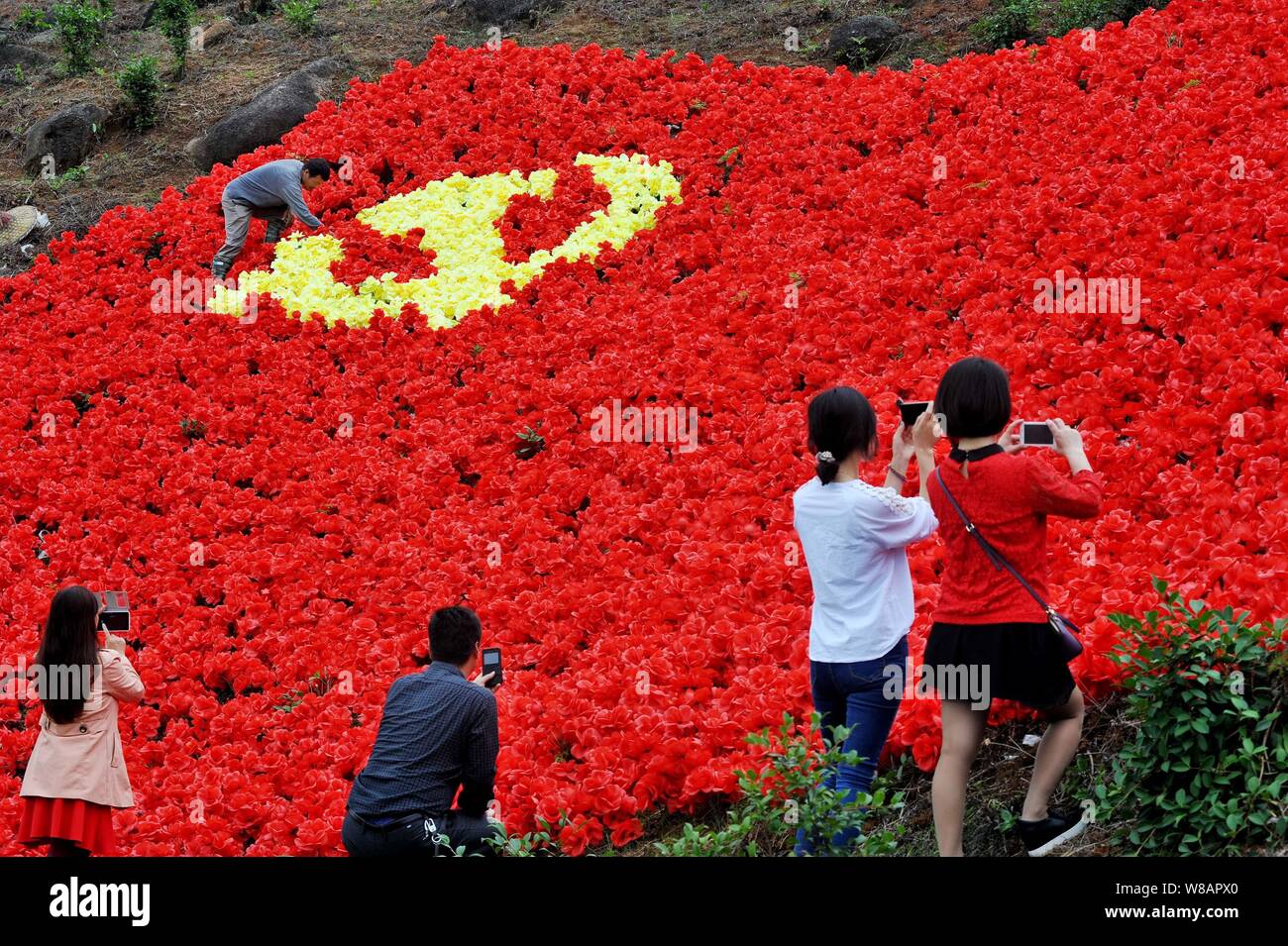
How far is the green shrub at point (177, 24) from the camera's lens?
15381 millimetres

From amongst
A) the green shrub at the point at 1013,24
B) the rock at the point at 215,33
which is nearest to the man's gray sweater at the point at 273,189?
the green shrub at the point at 1013,24

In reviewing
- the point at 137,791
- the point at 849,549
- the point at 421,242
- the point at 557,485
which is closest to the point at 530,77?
the point at 421,242

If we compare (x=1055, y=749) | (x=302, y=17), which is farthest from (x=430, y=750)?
(x=302, y=17)

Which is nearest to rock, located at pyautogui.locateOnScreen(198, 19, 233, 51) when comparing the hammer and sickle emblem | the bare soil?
the bare soil

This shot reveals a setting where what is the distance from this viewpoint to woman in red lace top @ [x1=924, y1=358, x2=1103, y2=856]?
155 inches

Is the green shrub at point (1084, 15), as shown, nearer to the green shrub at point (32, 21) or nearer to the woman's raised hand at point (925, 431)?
the woman's raised hand at point (925, 431)

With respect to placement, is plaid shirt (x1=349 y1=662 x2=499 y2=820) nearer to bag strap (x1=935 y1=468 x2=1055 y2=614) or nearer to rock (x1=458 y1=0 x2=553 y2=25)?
bag strap (x1=935 y1=468 x2=1055 y2=614)

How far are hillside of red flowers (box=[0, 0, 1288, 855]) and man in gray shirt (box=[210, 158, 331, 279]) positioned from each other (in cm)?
23

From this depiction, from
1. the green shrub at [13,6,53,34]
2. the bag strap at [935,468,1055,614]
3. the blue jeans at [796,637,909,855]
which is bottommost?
the blue jeans at [796,637,909,855]

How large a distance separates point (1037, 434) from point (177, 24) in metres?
14.3

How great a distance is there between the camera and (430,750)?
180 inches

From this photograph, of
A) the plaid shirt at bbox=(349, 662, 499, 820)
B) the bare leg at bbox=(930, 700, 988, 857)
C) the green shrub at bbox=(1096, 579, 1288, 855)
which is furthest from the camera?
the plaid shirt at bbox=(349, 662, 499, 820)

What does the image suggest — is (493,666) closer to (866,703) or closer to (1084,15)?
(866,703)
